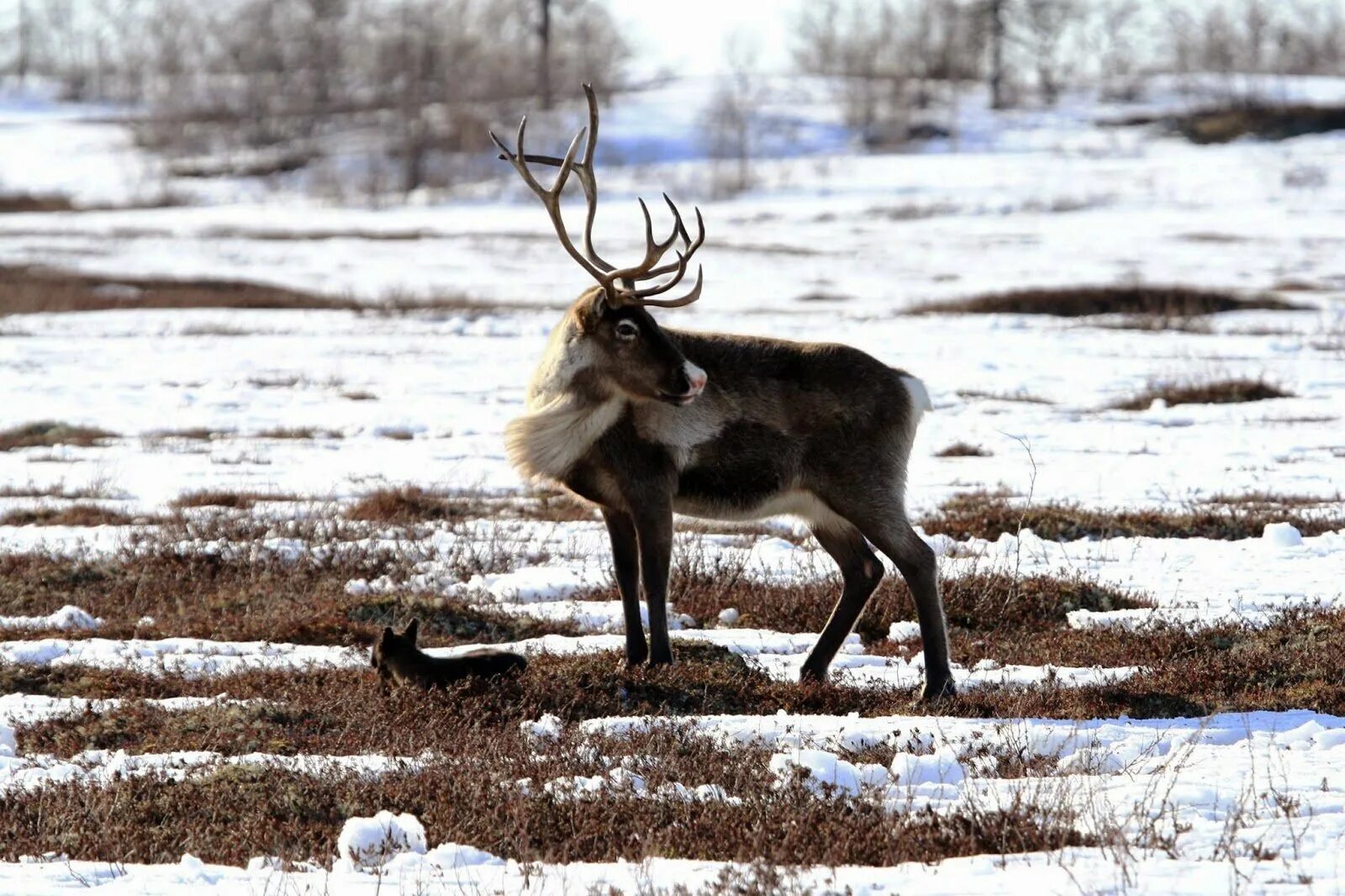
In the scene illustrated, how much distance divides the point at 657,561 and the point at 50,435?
38.2 feet

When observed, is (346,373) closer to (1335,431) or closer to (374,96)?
(1335,431)

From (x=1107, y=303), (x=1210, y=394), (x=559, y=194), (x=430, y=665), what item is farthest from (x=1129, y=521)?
(x=1107, y=303)

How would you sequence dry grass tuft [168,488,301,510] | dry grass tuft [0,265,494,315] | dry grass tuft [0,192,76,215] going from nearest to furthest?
1. dry grass tuft [168,488,301,510]
2. dry grass tuft [0,265,494,315]
3. dry grass tuft [0,192,76,215]

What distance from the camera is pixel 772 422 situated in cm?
803

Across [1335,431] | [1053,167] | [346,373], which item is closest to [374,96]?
[1053,167]

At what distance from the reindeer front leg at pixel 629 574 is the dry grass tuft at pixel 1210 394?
11734 mm

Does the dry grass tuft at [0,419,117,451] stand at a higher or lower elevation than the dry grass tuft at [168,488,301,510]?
lower

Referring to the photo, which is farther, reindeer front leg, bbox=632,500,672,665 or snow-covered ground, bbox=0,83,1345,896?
reindeer front leg, bbox=632,500,672,665

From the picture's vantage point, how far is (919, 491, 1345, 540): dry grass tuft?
450 inches

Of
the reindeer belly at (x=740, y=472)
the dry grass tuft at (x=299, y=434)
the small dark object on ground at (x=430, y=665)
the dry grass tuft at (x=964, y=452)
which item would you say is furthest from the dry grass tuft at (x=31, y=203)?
the reindeer belly at (x=740, y=472)

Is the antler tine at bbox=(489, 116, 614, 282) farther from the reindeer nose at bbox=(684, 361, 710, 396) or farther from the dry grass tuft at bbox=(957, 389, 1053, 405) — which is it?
the dry grass tuft at bbox=(957, 389, 1053, 405)

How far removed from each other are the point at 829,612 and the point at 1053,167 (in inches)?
2071

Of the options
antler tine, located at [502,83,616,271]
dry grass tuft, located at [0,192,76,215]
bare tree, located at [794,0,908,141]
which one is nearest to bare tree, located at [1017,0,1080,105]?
bare tree, located at [794,0,908,141]

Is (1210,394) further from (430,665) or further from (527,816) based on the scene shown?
(527,816)
